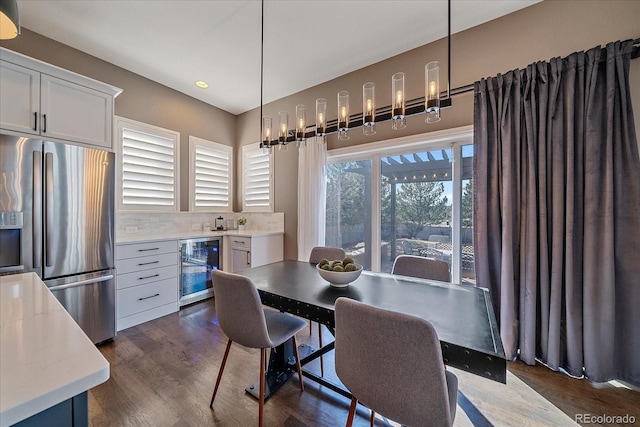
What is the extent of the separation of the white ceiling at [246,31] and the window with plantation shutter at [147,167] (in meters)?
0.75

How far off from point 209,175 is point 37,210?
2.19m

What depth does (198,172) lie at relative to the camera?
3.96m

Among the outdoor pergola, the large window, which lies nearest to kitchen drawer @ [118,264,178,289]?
the large window

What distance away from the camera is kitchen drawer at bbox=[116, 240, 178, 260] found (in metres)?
2.70

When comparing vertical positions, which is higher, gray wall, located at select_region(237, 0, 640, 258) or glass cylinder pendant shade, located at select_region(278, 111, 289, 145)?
gray wall, located at select_region(237, 0, 640, 258)

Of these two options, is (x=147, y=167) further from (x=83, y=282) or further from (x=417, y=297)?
(x=417, y=297)

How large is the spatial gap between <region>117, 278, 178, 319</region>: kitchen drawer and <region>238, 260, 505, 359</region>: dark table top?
64.9 inches

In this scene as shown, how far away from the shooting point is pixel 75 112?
235cm

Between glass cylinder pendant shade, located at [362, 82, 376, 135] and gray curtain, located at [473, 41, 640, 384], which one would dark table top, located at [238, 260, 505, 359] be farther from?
glass cylinder pendant shade, located at [362, 82, 376, 135]

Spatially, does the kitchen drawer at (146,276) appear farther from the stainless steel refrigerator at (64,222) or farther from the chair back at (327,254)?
the chair back at (327,254)

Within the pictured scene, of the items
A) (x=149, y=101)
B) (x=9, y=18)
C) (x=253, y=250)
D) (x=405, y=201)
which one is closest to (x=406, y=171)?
(x=405, y=201)

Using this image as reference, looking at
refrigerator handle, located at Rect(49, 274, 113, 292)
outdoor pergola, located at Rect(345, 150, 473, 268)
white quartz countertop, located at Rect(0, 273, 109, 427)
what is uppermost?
outdoor pergola, located at Rect(345, 150, 473, 268)

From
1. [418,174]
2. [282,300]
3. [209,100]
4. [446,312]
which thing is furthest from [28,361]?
[209,100]

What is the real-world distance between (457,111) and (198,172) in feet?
11.7
